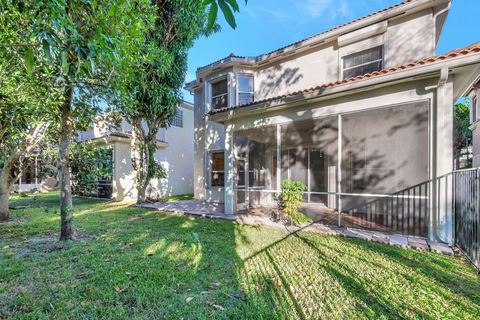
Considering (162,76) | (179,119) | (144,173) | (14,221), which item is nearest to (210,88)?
(162,76)

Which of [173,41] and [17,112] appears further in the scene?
[173,41]

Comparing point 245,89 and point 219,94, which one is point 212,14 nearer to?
point 245,89

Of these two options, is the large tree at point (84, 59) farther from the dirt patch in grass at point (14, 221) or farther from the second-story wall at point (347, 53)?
the second-story wall at point (347, 53)

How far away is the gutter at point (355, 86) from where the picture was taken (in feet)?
14.3

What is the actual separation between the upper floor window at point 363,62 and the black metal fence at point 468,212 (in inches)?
200

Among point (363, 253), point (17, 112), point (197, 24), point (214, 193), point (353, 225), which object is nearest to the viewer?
point (363, 253)

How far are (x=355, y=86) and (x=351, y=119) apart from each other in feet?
5.05

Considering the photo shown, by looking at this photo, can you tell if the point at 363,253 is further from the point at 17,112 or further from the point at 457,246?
the point at 17,112

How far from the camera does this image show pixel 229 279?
3.37m

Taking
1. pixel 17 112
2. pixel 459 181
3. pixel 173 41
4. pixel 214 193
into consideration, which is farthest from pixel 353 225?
pixel 173 41

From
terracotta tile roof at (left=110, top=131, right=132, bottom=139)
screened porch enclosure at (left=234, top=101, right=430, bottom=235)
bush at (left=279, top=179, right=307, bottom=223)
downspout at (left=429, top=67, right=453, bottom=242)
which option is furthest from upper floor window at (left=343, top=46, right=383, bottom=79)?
terracotta tile roof at (left=110, top=131, right=132, bottom=139)

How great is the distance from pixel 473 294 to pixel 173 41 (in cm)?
1194

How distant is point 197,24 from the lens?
33.6 ft

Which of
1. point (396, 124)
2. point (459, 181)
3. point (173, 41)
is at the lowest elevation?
point (459, 181)
